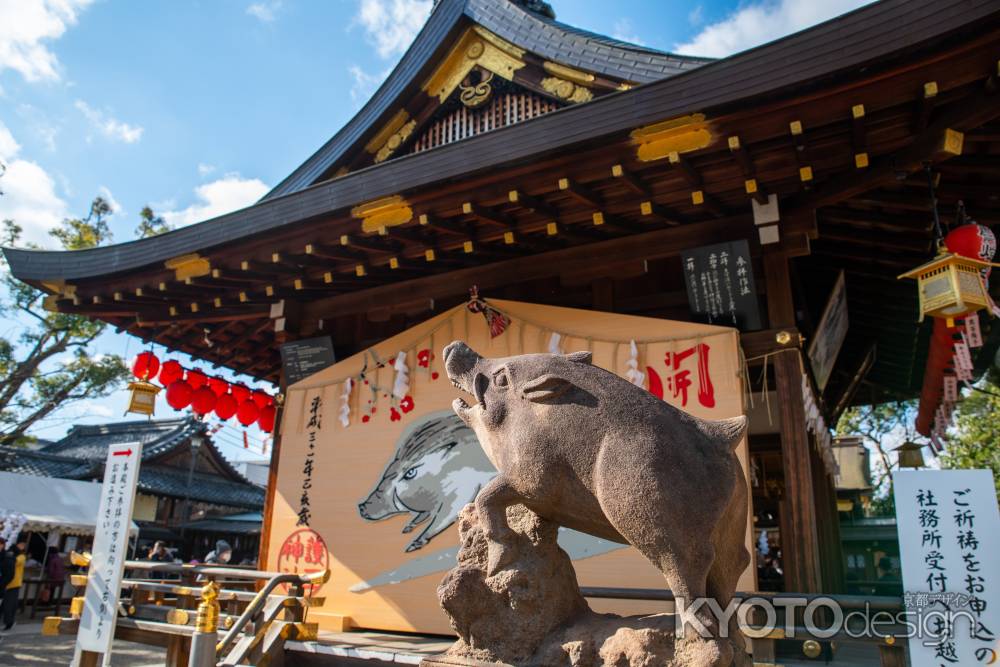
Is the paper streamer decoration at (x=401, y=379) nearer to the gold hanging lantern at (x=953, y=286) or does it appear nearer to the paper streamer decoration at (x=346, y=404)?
the paper streamer decoration at (x=346, y=404)

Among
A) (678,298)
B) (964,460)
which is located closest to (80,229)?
(678,298)

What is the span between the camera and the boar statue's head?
2.54 meters

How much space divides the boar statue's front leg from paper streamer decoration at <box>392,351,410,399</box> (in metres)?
3.92

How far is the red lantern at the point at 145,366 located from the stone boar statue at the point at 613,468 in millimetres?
6582

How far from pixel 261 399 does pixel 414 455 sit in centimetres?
398

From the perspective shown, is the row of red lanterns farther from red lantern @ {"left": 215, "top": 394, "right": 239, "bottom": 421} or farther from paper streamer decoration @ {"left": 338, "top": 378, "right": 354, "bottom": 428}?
paper streamer decoration @ {"left": 338, "top": 378, "right": 354, "bottom": 428}

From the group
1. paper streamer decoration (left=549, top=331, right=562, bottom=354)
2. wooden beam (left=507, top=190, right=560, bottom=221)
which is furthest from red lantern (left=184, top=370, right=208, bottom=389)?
wooden beam (left=507, top=190, right=560, bottom=221)

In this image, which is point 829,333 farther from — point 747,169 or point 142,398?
point 142,398

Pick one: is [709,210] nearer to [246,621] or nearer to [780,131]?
[780,131]

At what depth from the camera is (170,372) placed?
26.5 ft

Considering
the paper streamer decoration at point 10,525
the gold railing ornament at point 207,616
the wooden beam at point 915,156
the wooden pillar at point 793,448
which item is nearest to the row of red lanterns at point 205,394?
the gold railing ornament at point 207,616

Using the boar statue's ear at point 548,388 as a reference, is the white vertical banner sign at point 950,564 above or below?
below

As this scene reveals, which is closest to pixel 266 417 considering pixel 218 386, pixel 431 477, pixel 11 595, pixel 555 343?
pixel 218 386

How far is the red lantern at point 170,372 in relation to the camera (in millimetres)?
8047
